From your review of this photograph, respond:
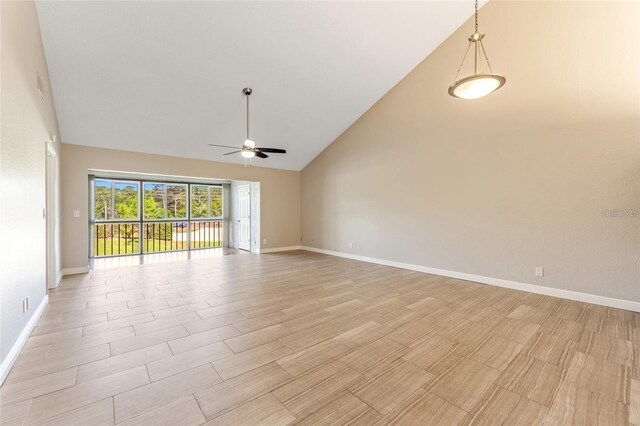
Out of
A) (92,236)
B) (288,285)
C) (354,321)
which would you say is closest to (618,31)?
(354,321)

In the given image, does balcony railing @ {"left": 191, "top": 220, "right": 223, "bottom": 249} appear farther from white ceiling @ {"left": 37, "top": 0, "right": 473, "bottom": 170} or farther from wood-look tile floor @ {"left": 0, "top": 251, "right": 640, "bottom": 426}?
wood-look tile floor @ {"left": 0, "top": 251, "right": 640, "bottom": 426}

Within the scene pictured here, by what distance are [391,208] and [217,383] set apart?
15.5 feet

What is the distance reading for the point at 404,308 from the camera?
3357mm

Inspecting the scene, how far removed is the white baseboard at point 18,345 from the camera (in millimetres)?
1942

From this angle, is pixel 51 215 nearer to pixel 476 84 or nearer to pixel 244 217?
pixel 244 217

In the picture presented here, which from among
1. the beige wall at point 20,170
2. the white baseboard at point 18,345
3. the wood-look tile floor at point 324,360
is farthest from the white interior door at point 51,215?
the white baseboard at point 18,345

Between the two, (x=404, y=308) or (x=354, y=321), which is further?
(x=404, y=308)

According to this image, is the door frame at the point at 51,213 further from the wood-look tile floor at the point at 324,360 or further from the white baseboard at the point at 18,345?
the white baseboard at the point at 18,345

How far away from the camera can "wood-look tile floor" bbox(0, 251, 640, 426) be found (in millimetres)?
1641

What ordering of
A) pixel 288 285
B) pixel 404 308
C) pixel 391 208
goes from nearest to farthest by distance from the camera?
pixel 404 308
pixel 288 285
pixel 391 208

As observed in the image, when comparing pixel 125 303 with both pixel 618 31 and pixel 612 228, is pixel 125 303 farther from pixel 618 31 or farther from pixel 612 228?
pixel 618 31

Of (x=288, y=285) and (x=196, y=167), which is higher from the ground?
(x=196, y=167)

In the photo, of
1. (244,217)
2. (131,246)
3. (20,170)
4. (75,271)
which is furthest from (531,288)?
(131,246)

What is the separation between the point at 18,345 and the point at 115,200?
6215 millimetres
